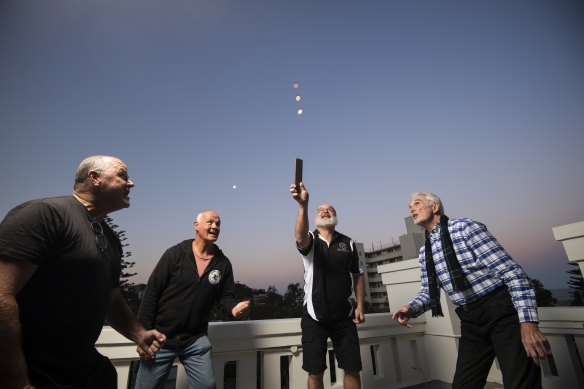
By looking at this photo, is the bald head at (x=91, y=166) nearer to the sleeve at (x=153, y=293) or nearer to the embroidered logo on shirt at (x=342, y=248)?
the sleeve at (x=153, y=293)

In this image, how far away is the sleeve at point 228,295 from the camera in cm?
247

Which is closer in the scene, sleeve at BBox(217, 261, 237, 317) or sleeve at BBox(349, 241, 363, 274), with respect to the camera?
sleeve at BBox(217, 261, 237, 317)

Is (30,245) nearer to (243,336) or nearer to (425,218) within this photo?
(243,336)

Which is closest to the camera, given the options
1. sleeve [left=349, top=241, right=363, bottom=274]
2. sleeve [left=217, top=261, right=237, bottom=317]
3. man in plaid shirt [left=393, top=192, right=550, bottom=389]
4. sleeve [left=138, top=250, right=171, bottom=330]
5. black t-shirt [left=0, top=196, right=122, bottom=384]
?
black t-shirt [left=0, top=196, right=122, bottom=384]

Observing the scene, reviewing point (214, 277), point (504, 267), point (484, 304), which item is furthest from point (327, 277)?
point (504, 267)

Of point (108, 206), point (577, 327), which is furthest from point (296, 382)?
point (577, 327)

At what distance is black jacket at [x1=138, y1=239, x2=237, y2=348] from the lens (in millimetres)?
2283

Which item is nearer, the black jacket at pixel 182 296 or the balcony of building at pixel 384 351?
the black jacket at pixel 182 296

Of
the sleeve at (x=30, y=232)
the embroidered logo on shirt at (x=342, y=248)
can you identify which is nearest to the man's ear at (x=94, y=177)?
the sleeve at (x=30, y=232)

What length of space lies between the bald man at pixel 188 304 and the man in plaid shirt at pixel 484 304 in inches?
69.9

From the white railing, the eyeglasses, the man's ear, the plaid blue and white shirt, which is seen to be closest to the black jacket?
the white railing

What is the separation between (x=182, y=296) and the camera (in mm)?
2375

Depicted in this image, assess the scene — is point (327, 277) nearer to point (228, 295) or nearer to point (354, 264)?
point (354, 264)

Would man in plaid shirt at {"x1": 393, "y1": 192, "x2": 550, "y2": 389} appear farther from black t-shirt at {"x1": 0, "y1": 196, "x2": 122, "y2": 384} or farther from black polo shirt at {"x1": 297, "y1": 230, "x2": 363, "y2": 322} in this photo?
black t-shirt at {"x1": 0, "y1": 196, "x2": 122, "y2": 384}
